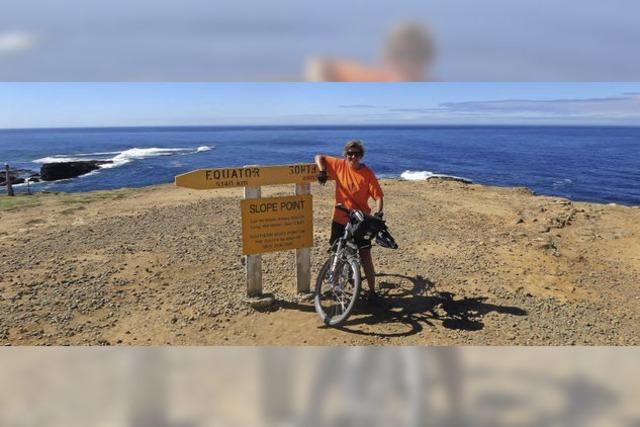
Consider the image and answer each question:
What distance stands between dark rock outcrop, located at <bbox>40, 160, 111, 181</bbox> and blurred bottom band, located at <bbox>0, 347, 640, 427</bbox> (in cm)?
886

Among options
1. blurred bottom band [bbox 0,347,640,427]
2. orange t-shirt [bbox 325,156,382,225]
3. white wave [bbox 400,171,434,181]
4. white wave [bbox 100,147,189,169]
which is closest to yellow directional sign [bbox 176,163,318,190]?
orange t-shirt [bbox 325,156,382,225]

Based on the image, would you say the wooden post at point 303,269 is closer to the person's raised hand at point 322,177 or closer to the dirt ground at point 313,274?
the dirt ground at point 313,274

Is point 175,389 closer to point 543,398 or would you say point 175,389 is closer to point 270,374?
point 270,374

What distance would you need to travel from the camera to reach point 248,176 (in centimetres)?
303

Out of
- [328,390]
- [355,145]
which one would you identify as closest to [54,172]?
[355,145]

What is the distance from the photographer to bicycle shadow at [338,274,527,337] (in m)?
3.06

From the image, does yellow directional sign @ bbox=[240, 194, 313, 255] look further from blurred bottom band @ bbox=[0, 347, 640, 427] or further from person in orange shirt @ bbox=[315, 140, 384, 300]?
blurred bottom band @ bbox=[0, 347, 640, 427]

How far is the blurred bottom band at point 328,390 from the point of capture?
1.23 m

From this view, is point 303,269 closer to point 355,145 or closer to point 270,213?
point 270,213

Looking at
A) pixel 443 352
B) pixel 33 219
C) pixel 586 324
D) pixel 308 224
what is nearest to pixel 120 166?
pixel 33 219

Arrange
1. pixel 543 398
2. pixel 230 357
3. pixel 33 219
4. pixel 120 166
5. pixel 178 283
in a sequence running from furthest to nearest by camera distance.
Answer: pixel 120 166 < pixel 33 219 < pixel 178 283 < pixel 230 357 < pixel 543 398

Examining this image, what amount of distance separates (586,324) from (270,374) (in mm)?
2827

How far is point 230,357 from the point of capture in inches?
60.4

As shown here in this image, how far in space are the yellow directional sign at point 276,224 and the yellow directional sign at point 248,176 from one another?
5.2 inches
